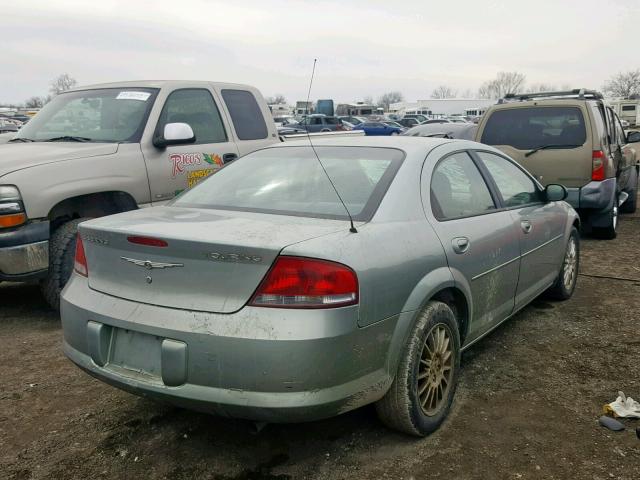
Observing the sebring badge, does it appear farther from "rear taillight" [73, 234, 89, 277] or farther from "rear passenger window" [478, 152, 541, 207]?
"rear passenger window" [478, 152, 541, 207]

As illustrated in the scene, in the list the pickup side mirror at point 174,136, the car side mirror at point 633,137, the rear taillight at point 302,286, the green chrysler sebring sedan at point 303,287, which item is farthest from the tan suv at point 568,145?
the rear taillight at point 302,286

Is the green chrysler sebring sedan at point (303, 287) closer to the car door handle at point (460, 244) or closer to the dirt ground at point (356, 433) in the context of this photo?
the car door handle at point (460, 244)

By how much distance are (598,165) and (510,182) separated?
347 centimetres

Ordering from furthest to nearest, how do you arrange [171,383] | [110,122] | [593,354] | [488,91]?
1. [488,91]
2. [110,122]
3. [593,354]
4. [171,383]

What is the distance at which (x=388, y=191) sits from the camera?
2.99m

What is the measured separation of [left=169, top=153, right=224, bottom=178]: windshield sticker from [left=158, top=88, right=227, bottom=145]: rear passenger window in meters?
0.17

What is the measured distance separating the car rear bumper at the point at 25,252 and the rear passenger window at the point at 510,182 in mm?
3313

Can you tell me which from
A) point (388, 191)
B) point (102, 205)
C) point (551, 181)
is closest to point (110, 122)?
point (102, 205)

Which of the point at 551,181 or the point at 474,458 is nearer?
the point at 474,458

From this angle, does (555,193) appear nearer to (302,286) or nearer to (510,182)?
(510,182)

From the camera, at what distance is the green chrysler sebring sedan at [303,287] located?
238 centimetres

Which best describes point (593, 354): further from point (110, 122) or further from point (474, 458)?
point (110, 122)

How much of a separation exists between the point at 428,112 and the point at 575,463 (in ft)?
231

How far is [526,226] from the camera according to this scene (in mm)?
4027
